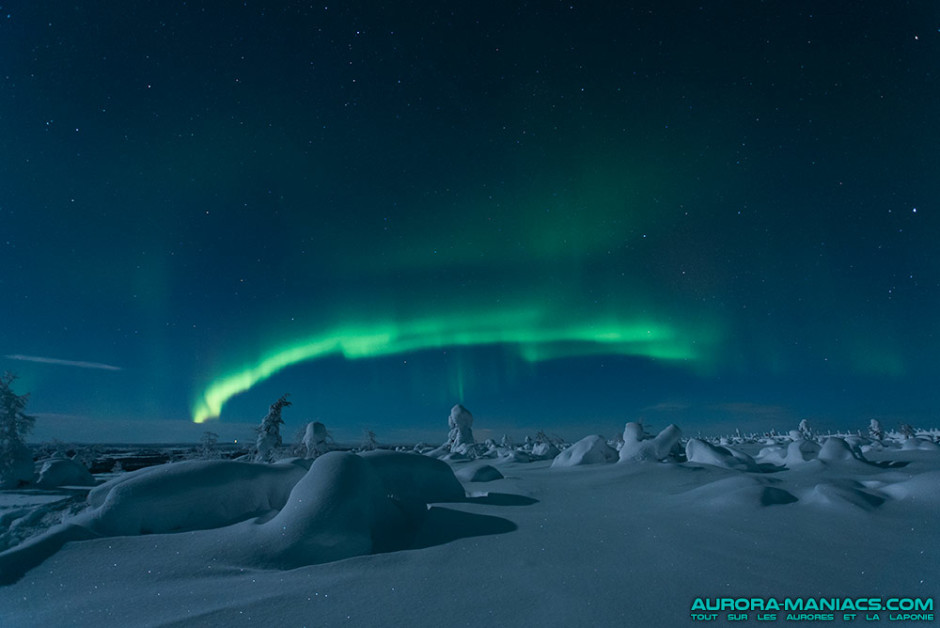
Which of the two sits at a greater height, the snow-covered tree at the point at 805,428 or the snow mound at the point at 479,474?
the snow mound at the point at 479,474

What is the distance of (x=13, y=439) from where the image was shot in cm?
1777

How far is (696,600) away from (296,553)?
153 inches

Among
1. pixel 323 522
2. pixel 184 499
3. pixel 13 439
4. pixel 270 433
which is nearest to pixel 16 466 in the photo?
pixel 13 439

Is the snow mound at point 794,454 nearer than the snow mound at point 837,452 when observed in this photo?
No

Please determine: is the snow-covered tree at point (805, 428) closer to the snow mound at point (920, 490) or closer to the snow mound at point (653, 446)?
the snow mound at point (653, 446)

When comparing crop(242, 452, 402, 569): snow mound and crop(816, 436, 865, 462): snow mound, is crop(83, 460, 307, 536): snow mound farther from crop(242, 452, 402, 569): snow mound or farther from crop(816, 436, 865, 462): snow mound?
crop(816, 436, 865, 462): snow mound

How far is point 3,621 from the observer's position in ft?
11.3

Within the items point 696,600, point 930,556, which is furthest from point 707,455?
point 696,600

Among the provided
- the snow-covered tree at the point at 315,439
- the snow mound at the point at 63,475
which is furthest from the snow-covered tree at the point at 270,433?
the snow mound at the point at 63,475

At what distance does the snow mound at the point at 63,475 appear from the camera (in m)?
18.6

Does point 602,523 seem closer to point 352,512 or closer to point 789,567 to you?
point 789,567

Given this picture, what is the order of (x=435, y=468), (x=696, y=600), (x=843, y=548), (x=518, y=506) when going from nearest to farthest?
(x=696, y=600)
(x=843, y=548)
(x=518, y=506)
(x=435, y=468)

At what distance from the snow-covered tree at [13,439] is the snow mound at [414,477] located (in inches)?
795

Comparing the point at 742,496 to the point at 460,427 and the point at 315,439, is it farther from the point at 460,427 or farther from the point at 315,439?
the point at 460,427
